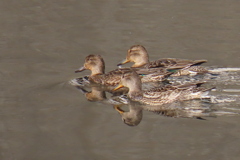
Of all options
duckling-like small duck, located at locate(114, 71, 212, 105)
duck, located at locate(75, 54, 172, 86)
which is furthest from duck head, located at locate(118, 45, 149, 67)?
duckling-like small duck, located at locate(114, 71, 212, 105)

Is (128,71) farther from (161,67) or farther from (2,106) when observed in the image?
(2,106)

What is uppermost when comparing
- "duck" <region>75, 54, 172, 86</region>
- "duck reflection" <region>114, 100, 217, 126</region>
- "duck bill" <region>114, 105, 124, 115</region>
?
"duck" <region>75, 54, 172, 86</region>

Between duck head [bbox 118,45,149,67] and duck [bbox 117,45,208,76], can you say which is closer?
duck [bbox 117,45,208,76]

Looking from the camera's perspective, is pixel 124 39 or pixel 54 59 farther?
pixel 124 39

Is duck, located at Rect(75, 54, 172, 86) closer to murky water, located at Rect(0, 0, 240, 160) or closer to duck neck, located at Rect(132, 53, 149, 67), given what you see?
murky water, located at Rect(0, 0, 240, 160)

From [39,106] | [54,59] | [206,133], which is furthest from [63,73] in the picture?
[206,133]
